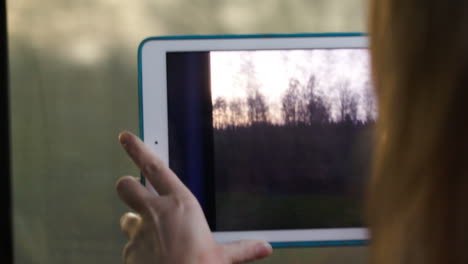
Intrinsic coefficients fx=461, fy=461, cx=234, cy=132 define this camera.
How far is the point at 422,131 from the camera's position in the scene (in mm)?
181

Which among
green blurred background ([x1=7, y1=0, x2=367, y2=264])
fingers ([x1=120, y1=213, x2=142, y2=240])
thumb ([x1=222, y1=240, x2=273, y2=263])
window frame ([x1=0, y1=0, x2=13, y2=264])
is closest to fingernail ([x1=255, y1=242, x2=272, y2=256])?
thumb ([x1=222, y1=240, x2=273, y2=263])

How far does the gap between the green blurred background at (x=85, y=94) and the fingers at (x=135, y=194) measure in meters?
0.26

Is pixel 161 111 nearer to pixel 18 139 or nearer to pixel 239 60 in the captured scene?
pixel 239 60

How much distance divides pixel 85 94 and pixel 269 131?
29 cm

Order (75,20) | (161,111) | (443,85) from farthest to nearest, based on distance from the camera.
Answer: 1. (75,20)
2. (161,111)
3. (443,85)

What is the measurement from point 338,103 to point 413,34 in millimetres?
246

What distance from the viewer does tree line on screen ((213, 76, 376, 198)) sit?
423 millimetres

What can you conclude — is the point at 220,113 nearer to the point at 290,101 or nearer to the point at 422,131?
the point at 290,101

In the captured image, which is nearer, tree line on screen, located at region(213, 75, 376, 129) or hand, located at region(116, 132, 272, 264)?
hand, located at region(116, 132, 272, 264)

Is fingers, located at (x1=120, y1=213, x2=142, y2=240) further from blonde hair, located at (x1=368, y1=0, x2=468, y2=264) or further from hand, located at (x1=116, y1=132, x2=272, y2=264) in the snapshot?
blonde hair, located at (x1=368, y1=0, x2=468, y2=264)

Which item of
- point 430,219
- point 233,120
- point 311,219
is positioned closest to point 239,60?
point 233,120

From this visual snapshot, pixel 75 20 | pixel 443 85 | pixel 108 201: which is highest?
pixel 75 20

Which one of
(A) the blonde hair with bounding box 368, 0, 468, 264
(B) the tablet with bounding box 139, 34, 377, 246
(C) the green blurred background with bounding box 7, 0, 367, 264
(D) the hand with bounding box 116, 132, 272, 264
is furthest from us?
(C) the green blurred background with bounding box 7, 0, 367, 264

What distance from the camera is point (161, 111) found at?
0.42 meters
